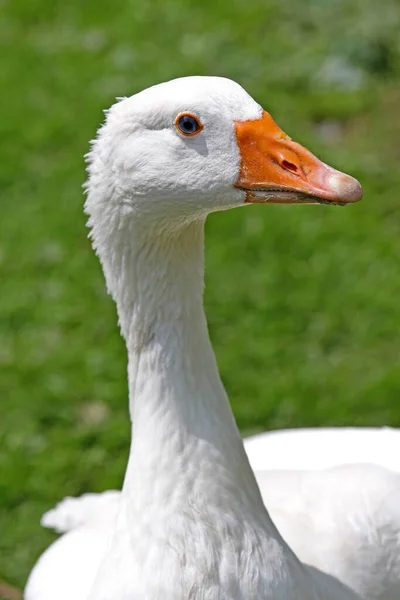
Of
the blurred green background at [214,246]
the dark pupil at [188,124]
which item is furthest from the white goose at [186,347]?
the blurred green background at [214,246]

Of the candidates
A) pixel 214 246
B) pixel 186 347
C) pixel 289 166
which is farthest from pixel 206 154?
pixel 214 246

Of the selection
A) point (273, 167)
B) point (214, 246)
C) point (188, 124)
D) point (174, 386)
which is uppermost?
point (214, 246)

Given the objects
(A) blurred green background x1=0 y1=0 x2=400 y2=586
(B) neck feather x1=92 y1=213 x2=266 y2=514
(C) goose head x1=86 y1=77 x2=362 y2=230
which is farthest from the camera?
(A) blurred green background x1=0 y1=0 x2=400 y2=586

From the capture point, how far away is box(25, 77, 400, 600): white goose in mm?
2191

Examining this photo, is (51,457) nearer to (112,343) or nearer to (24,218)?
(112,343)

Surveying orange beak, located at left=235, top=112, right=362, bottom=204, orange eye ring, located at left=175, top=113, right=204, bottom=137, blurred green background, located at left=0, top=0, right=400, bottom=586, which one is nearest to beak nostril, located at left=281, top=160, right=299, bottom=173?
orange beak, located at left=235, top=112, right=362, bottom=204

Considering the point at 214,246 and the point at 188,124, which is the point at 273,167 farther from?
the point at 214,246

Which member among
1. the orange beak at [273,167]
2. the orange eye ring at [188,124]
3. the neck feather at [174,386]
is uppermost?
the orange eye ring at [188,124]

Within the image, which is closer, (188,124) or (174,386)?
(188,124)

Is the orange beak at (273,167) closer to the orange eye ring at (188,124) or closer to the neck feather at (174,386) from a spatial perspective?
the orange eye ring at (188,124)

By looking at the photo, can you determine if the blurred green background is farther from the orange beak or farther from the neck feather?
the orange beak

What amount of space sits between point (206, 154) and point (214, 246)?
2954 millimetres

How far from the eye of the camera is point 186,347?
2436 mm

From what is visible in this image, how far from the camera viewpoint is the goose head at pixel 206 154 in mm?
2170
